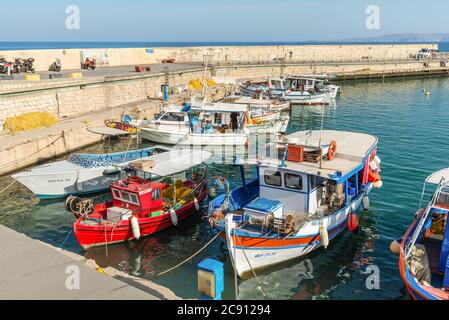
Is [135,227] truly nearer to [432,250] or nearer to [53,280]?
[53,280]

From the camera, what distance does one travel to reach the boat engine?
15050mm

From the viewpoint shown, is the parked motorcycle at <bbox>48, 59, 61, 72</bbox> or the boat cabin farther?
the parked motorcycle at <bbox>48, 59, 61, 72</bbox>

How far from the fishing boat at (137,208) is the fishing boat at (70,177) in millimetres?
2525

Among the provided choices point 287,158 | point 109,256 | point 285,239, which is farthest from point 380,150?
point 109,256

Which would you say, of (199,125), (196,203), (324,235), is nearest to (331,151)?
(324,235)

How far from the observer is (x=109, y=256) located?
47.6 ft

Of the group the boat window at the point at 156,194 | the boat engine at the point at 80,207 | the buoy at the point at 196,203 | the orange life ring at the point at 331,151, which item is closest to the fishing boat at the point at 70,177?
the boat engine at the point at 80,207

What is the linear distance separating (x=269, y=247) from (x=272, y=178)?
2.55 meters

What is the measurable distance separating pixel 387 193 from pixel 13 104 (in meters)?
22.3

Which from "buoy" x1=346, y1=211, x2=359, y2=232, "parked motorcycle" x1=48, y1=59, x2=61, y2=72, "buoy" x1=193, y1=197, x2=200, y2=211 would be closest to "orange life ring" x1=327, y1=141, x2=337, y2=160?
→ "buoy" x1=346, y1=211, x2=359, y2=232

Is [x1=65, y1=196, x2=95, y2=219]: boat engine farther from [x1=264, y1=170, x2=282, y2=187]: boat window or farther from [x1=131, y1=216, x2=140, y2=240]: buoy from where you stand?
[x1=264, y1=170, x2=282, y2=187]: boat window

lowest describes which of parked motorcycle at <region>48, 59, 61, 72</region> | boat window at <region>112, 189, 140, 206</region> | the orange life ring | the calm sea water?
the calm sea water

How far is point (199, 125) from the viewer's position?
28172mm

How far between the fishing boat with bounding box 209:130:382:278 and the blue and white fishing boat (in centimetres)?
266
